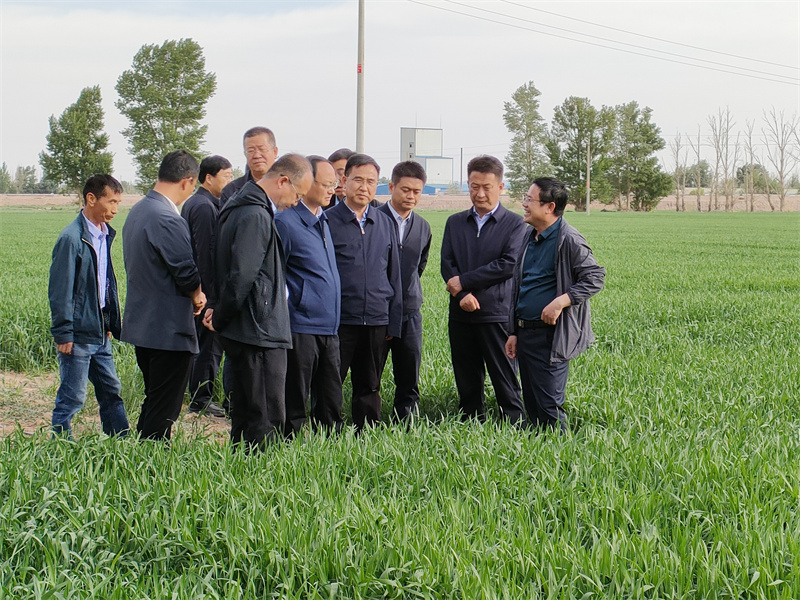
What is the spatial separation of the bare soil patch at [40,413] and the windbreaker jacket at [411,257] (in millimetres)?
1656

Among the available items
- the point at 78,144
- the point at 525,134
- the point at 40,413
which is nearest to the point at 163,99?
the point at 78,144

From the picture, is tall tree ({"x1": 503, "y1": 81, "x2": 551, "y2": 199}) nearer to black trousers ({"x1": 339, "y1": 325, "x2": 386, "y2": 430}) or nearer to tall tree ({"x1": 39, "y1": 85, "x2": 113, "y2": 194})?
tall tree ({"x1": 39, "y1": 85, "x2": 113, "y2": 194})

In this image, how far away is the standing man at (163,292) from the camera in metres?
4.63

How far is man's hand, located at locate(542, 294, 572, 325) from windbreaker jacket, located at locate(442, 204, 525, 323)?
645 millimetres

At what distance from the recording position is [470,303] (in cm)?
554

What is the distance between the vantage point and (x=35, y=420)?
6129 mm

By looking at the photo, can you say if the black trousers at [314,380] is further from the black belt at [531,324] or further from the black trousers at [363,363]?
the black belt at [531,324]

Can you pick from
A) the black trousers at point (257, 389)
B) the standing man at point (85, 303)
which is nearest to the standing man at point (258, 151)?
the standing man at point (85, 303)

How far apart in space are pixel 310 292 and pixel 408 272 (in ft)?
3.95

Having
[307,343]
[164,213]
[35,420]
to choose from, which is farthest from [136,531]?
[35,420]

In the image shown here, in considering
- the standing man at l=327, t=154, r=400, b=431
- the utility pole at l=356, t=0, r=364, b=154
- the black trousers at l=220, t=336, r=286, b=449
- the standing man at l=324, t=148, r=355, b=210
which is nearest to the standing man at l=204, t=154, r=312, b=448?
the black trousers at l=220, t=336, r=286, b=449

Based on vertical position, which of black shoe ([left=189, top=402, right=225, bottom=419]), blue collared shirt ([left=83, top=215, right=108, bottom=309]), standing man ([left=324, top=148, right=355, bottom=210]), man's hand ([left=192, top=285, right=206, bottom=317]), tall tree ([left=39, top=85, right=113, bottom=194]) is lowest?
black shoe ([left=189, top=402, right=225, bottom=419])

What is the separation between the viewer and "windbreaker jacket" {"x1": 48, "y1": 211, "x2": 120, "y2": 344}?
4773mm

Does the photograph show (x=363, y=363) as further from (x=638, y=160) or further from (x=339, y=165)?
(x=638, y=160)
